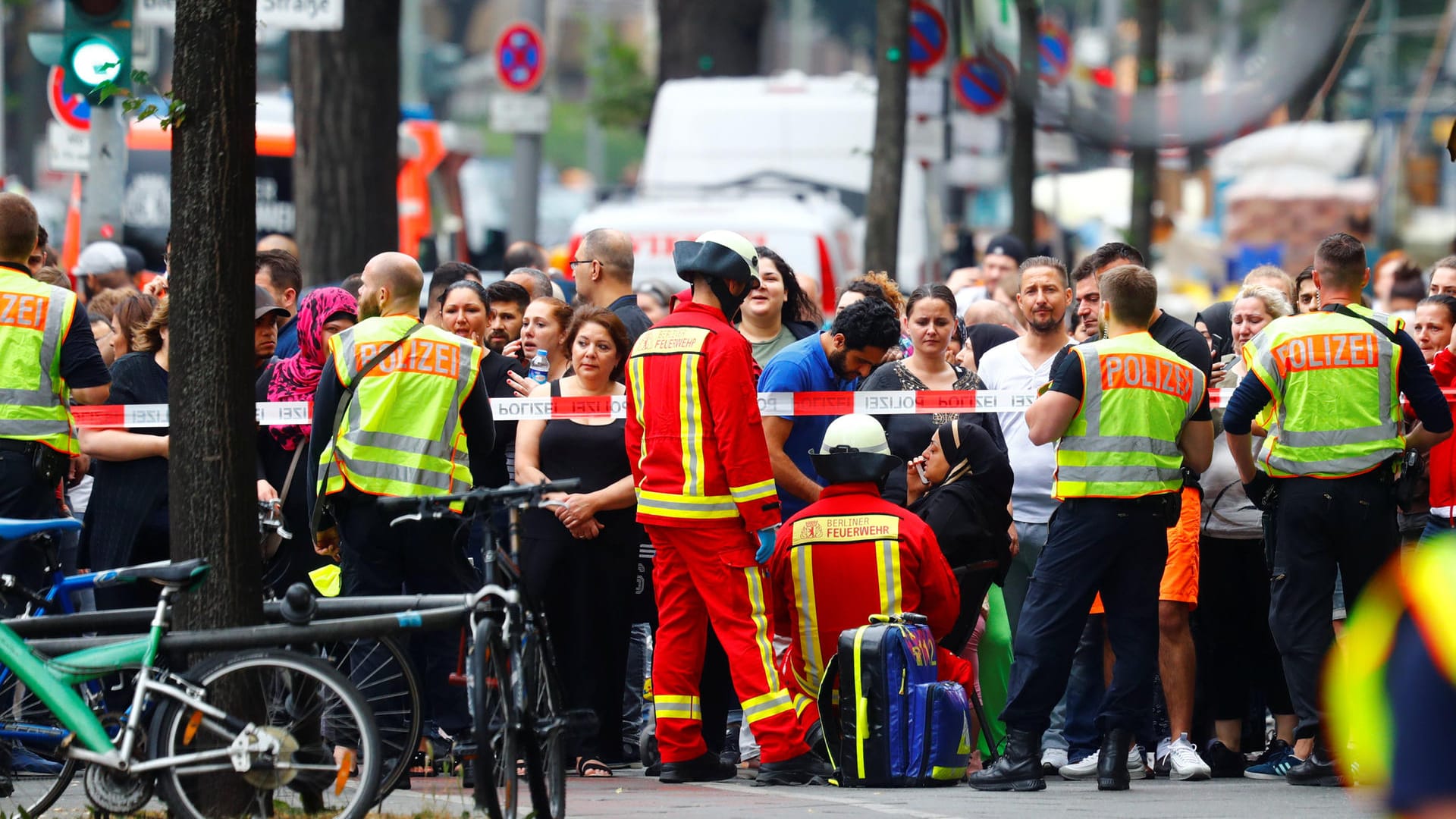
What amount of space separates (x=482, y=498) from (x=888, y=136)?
9716 mm

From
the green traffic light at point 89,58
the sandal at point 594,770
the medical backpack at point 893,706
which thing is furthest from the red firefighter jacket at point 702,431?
the green traffic light at point 89,58

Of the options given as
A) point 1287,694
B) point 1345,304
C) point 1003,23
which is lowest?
point 1287,694

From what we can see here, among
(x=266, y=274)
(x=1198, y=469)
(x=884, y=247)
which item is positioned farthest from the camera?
(x=884, y=247)

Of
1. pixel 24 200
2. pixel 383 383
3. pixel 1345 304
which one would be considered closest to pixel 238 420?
pixel 383 383

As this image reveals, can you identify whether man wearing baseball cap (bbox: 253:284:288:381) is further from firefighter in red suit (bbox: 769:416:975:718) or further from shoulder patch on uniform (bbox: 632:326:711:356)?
firefighter in red suit (bbox: 769:416:975:718)

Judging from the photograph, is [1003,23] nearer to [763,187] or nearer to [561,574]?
[763,187]

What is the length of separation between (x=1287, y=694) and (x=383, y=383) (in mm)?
3925

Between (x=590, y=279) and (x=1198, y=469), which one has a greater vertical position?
(x=590, y=279)

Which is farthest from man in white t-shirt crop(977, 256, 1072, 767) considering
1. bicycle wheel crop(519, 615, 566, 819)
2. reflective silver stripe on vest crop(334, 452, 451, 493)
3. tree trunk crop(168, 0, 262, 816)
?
tree trunk crop(168, 0, 262, 816)

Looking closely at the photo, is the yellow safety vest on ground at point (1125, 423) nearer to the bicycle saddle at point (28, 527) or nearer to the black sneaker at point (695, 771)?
the black sneaker at point (695, 771)

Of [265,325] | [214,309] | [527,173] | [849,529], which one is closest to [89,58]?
[265,325]

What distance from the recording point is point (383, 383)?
714 cm

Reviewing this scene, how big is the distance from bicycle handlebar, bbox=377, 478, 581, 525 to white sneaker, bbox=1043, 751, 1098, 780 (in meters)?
2.85

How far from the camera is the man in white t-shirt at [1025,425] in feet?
27.9
